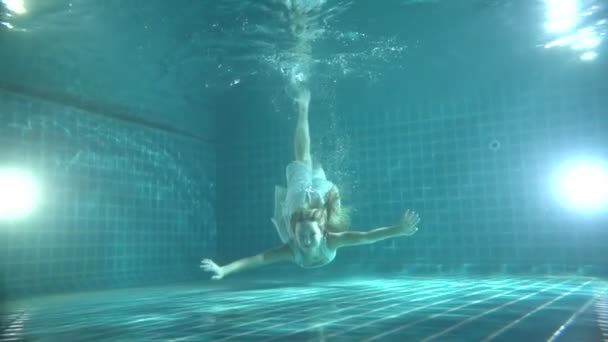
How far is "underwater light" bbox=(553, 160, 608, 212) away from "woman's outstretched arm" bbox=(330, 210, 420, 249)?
549 centimetres

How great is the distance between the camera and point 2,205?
301 inches

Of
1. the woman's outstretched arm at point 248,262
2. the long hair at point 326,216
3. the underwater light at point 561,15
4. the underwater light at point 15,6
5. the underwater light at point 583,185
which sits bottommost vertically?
the woman's outstretched arm at point 248,262

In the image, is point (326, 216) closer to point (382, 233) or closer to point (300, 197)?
point (300, 197)

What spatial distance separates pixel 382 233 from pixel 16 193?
606 cm

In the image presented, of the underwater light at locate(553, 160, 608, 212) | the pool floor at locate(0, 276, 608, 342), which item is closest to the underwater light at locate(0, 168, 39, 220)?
the pool floor at locate(0, 276, 608, 342)

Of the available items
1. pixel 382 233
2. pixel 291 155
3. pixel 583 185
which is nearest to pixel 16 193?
pixel 382 233

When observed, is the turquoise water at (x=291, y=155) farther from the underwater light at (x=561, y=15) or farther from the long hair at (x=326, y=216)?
the long hair at (x=326, y=216)

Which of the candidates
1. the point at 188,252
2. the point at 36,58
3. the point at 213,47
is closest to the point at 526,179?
the point at 213,47

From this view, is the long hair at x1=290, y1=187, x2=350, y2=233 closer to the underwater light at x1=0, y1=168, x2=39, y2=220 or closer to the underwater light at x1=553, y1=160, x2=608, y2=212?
the underwater light at x1=0, y1=168, x2=39, y2=220

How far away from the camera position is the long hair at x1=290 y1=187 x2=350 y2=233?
6.44m

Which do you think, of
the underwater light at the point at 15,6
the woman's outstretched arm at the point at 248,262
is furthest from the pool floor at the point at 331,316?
the underwater light at the point at 15,6

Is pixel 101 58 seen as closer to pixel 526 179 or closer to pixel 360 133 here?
pixel 360 133

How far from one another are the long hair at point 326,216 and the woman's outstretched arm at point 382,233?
30 centimetres

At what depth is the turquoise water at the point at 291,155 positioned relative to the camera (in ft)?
21.9
